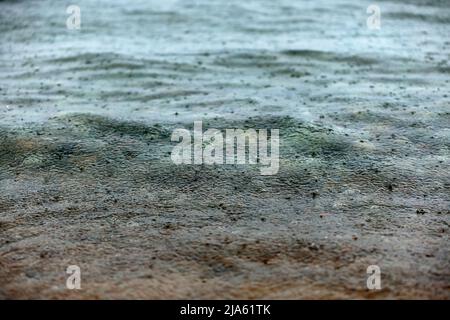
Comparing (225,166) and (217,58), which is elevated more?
(217,58)

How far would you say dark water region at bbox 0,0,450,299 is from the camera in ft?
12.7

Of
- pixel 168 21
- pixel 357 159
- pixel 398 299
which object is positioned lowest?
pixel 398 299

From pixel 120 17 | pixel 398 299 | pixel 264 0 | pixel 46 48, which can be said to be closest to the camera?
pixel 398 299

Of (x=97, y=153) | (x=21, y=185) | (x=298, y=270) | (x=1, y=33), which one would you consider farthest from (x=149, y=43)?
(x=298, y=270)

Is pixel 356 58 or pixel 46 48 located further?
pixel 46 48

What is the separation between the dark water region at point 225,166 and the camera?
12.7 feet

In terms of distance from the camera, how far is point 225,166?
17.9 ft

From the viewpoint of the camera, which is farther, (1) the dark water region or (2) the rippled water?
(2) the rippled water

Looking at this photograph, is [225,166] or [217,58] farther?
[217,58]

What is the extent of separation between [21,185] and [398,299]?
3596 mm

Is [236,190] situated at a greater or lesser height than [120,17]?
lesser

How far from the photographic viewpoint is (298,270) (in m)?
3.82

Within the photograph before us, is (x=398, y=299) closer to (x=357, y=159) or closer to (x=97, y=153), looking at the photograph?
(x=357, y=159)

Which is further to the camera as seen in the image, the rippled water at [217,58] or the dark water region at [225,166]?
the rippled water at [217,58]
